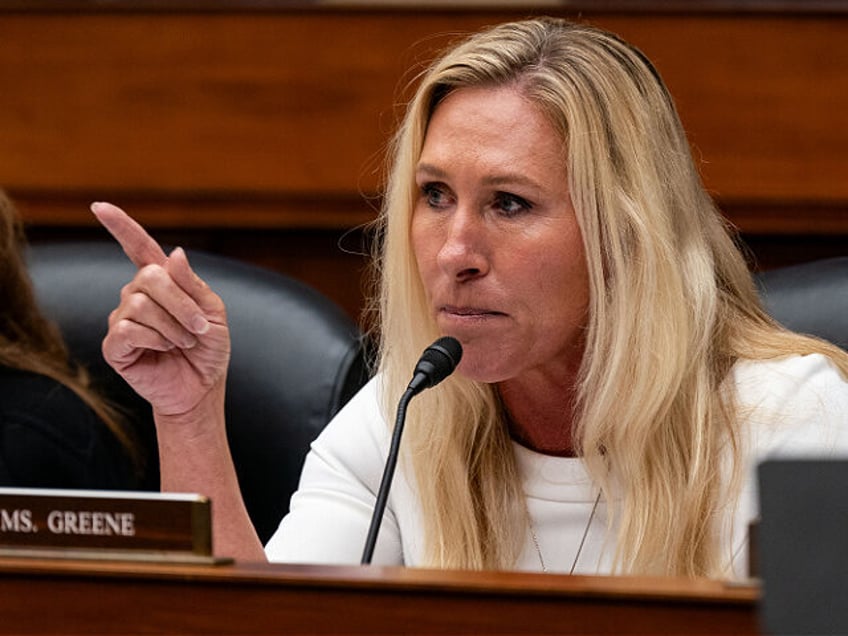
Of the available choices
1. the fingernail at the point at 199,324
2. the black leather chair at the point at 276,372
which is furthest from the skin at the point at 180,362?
the black leather chair at the point at 276,372

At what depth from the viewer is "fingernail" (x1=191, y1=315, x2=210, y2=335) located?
1242 millimetres

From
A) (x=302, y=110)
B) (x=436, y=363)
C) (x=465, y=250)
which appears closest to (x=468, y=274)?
(x=465, y=250)

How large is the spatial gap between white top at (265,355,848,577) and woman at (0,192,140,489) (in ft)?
1.35

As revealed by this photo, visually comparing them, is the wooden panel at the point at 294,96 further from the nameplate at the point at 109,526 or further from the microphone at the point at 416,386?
the nameplate at the point at 109,526

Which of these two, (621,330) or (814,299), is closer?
Answer: (621,330)

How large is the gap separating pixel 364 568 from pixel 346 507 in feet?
1.79

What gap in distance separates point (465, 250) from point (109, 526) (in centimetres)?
46

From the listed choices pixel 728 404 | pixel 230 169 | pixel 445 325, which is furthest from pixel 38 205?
pixel 728 404

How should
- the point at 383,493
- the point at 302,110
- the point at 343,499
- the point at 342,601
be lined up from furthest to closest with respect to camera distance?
the point at 302,110 → the point at 343,499 → the point at 383,493 → the point at 342,601

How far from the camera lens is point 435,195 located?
130 cm

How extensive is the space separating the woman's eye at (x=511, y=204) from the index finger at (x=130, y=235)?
0.91 ft

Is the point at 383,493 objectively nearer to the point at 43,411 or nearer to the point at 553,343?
the point at 553,343

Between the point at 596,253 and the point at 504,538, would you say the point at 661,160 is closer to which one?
the point at 596,253

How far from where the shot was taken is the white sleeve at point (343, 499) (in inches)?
52.7
